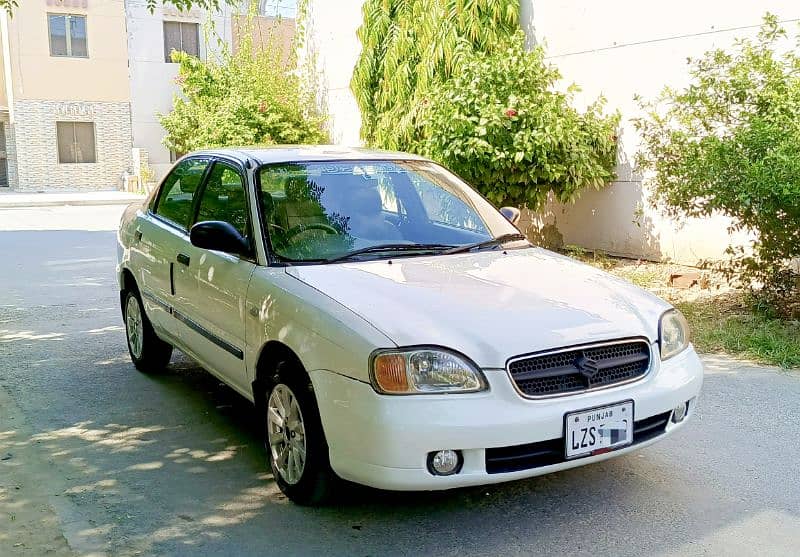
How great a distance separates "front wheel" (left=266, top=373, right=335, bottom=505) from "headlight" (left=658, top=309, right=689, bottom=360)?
1548 mm

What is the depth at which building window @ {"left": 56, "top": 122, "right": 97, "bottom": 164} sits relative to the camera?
28.7 meters

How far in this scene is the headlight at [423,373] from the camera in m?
3.38

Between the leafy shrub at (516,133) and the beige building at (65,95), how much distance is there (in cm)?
2146

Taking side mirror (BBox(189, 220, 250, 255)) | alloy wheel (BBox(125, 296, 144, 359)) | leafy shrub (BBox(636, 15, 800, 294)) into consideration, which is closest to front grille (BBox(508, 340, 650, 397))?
side mirror (BBox(189, 220, 250, 255))

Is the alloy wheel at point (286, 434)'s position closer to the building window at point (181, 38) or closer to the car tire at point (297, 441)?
the car tire at point (297, 441)

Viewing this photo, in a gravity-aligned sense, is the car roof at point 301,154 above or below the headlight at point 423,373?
above

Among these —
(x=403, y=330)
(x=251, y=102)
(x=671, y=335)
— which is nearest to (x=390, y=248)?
(x=403, y=330)

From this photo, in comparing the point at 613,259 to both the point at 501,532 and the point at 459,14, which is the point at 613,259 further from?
the point at 501,532

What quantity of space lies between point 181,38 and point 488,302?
87.6ft

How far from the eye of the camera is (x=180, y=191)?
5723 millimetres

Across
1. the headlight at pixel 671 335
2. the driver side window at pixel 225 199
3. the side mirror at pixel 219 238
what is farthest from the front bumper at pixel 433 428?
the driver side window at pixel 225 199

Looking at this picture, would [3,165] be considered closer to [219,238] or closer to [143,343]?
[143,343]

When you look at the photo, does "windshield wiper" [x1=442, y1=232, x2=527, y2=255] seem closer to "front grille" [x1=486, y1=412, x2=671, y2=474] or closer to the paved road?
the paved road

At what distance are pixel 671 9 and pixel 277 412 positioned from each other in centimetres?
686
